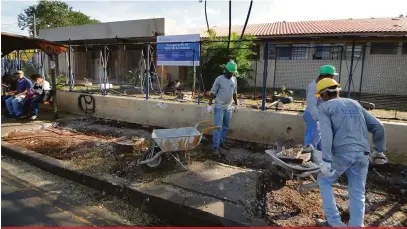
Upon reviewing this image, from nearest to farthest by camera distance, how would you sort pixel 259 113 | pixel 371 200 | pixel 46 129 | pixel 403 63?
pixel 371 200
pixel 259 113
pixel 46 129
pixel 403 63

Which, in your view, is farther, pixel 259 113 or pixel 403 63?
pixel 403 63

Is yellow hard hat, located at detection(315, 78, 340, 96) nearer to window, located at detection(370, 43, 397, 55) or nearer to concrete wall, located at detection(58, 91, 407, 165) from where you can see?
concrete wall, located at detection(58, 91, 407, 165)

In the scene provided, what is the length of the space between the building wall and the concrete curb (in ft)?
24.7

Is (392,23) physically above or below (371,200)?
above

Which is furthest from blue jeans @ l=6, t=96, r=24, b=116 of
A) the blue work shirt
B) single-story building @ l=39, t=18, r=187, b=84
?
single-story building @ l=39, t=18, r=187, b=84

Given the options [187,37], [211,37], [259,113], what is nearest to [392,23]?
[211,37]

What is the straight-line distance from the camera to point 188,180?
4.61 m

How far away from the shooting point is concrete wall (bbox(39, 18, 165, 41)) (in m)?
16.8

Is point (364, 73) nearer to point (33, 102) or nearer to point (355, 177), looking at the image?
point (355, 177)

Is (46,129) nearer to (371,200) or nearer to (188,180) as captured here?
(188,180)

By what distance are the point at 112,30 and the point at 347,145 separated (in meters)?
18.1

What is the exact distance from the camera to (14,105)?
29.5 feet

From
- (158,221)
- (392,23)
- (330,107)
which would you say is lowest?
(158,221)

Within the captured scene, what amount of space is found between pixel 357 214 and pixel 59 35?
23533 millimetres
